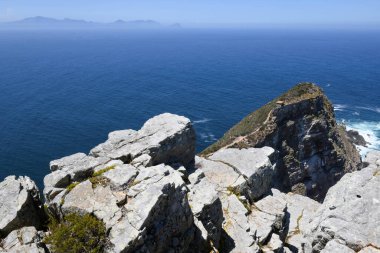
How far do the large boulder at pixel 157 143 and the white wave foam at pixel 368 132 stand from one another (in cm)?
9059

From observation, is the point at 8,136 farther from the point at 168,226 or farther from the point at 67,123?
the point at 168,226

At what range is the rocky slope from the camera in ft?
247

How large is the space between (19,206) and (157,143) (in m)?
11.3

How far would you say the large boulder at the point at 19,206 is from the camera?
64.9 ft

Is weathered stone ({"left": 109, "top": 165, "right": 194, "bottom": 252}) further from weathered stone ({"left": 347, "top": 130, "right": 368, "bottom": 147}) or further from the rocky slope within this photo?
weathered stone ({"left": 347, "top": 130, "right": 368, "bottom": 147})

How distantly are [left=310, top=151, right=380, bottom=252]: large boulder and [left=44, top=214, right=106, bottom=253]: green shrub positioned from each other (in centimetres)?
1070

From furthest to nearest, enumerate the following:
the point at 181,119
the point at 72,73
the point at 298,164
→ the point at 72,73 < the point at 298,164 < the point at 181,119

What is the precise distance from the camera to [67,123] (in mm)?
115375

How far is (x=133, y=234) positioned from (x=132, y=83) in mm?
163906

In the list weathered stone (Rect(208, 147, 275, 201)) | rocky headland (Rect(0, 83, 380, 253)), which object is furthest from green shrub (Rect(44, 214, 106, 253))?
weathered stone (Rect(208, 147, 275, 201))

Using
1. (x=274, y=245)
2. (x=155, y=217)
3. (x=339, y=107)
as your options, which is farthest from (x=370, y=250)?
(x=339, y=107)

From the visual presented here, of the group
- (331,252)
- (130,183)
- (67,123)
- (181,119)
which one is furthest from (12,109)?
(331,252)

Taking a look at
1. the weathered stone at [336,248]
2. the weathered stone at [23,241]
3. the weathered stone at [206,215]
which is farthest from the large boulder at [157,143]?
the weathered stone at [336,248]

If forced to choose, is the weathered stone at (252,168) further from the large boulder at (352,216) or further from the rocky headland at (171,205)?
the large boulder at (352,216)
